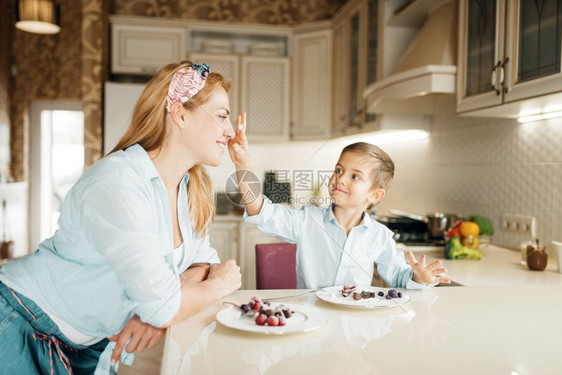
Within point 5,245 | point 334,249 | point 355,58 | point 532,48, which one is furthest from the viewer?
point 5,245

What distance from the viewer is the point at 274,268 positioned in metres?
1.63

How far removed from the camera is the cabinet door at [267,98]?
3646 mm

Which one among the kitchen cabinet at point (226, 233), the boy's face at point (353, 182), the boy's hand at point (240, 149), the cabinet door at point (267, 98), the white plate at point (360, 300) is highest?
the cabinet door at point (267, 98)

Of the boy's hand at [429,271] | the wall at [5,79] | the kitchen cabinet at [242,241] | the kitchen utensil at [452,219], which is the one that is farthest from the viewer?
the wall at [5,79]

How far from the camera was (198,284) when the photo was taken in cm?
87

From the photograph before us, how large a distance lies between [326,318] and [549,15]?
47.6 inches

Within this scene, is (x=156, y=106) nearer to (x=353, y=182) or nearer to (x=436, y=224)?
(x=353, y=182)

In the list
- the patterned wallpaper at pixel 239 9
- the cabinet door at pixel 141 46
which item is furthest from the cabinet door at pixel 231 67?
the patterned wallpaper at pixel 239 9

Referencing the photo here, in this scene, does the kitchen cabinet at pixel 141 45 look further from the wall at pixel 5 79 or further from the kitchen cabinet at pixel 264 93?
the wall at pixel 5 79

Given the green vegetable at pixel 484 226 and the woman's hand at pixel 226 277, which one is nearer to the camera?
the woman's hand at pixel 226 277

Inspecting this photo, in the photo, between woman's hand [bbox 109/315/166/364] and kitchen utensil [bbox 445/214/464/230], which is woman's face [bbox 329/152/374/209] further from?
kitchen utensil [bbox 445/214/464/230]

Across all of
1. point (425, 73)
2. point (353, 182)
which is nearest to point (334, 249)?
point (353, 182)

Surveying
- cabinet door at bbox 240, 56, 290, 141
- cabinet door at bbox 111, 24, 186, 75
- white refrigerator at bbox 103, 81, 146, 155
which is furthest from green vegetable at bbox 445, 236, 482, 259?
cabinet door at bbox 111, 24, 186, 75

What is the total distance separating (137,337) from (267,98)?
3.03m
